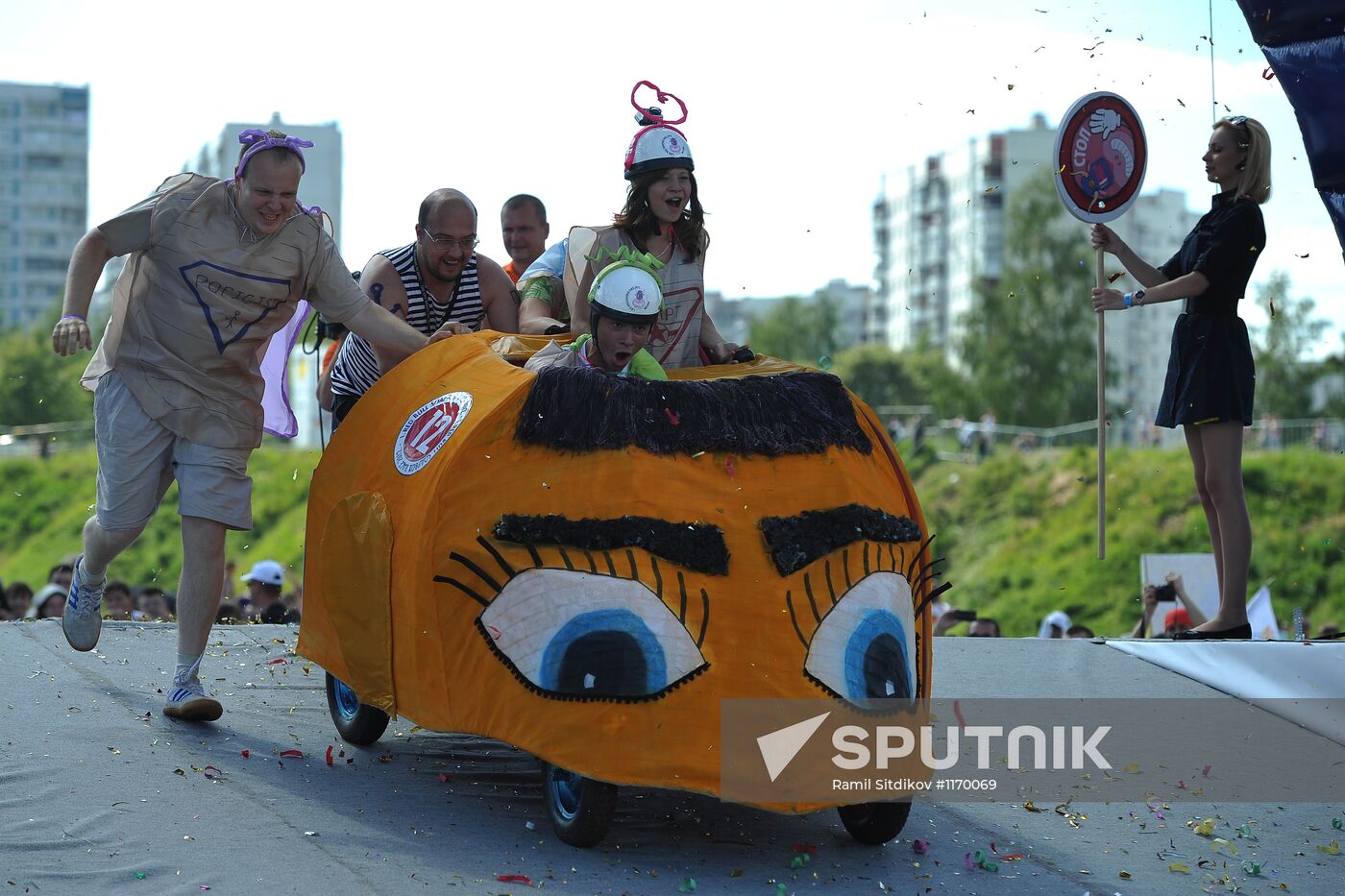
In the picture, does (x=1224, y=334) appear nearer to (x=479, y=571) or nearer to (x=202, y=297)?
(x=479, y=571)

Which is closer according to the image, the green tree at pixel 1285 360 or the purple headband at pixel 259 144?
the purple headband at pixel 259 144

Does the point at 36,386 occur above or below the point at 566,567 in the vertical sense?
above

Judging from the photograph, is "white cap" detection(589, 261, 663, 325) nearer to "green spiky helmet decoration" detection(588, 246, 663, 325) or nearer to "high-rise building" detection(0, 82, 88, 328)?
"green spiky helmet decoration" detection(588, 246, 663, 325)

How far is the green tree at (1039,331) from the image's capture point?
172 feet

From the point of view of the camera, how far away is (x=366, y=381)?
615 cm

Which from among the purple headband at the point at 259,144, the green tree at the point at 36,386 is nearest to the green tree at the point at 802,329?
the green tree at the point at 36,386

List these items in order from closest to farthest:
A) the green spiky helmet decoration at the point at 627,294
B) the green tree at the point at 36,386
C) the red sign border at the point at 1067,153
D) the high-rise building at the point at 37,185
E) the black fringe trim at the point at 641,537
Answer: the black fringe trim at the point at 641,537 < the green spiky helmet decoration at the point at 627,294 < the red sign border at the point at 1067,153 < the green tree at the point at 36,386 < the high-rise building at the point at 37,185

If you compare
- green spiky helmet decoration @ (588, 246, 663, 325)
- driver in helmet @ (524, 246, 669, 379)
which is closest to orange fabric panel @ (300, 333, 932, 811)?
driver in helmet @ (524, 246, 669, 379)

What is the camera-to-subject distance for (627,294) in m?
4.87

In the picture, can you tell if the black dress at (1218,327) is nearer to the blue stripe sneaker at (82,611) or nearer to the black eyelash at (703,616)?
the black eyelash at (703,616)

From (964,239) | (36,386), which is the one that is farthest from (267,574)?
(964,239)

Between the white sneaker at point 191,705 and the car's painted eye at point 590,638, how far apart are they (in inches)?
68.5

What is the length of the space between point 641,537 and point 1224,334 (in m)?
3.62

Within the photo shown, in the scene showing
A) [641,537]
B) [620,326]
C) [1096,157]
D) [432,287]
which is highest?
[1096,157]
